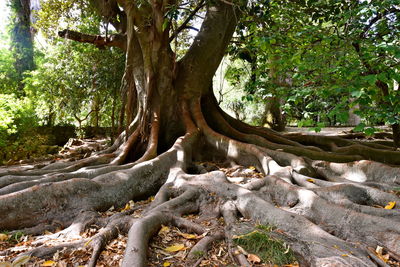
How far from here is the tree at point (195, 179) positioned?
227 centimetres

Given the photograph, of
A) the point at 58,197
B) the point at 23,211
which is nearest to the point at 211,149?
the point at 58,197

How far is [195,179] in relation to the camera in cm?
344

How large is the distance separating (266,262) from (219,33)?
16.2 feet

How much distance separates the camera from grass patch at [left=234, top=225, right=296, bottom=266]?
6.45 feet

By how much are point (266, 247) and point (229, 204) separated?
855 mm

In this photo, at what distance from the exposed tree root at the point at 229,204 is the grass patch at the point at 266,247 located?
0.22ft

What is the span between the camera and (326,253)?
6.27 ft

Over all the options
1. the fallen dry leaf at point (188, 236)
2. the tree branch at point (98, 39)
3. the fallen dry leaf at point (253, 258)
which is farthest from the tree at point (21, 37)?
the fallen dry leaf at point (253, 258)

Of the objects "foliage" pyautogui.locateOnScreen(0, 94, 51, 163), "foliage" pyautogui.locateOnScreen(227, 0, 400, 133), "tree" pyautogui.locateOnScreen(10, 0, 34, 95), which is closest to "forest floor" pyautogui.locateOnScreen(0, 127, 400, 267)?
"foliage" pyautogui.locateOnScreen(227, 0, 400, 133)

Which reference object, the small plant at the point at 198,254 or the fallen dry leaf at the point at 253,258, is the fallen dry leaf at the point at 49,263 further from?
the fallen dry leaf at the point at 253,258

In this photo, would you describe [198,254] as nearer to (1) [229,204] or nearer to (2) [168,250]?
(2) [168,250]

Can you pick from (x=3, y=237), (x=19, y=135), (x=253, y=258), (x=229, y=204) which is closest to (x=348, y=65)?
(x=229, y=204)

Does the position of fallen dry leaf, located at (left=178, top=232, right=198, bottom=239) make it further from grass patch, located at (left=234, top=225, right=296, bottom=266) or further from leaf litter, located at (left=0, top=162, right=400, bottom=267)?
grass patch, located at (left=234, top=225, right=296, bottom=266)

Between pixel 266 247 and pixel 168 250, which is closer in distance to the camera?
pixel 266 247
